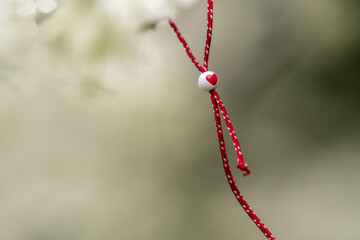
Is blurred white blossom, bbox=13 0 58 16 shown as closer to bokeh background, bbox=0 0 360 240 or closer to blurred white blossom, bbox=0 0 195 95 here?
blurred white blossom, bbox=0 0 195 95

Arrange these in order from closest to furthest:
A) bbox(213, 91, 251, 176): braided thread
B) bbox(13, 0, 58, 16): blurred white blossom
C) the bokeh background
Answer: bbox(213, 91, 251, 176): braided thread, bbox(13, 0, 58, 16): blurred white blossom, the bokeh background

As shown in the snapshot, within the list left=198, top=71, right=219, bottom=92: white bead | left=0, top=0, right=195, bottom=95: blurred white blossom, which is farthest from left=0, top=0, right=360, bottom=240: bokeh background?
left=198, top=71, right=219, bottom=92: white bead

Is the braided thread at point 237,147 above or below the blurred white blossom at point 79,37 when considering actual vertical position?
below

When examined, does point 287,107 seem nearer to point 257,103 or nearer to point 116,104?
point 257,103

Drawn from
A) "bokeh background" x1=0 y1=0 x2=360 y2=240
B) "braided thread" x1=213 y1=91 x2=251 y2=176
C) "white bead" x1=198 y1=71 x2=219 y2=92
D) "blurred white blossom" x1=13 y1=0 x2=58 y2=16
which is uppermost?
"blurred white blossom" x1=13 y1=0 x2=58 y2=16

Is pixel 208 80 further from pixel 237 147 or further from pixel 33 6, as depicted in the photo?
pixel 33 6

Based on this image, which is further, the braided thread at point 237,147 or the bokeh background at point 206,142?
the bokeh background at point 206,142

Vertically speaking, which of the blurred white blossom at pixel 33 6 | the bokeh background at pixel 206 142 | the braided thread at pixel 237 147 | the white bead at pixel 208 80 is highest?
the blurred white blossom at pixel 33 6

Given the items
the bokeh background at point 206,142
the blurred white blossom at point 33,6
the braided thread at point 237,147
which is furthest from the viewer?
the bokeh background at point 206,142

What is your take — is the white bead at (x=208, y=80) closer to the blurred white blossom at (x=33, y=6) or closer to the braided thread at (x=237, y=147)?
the braided thread at (x=237, y=147)

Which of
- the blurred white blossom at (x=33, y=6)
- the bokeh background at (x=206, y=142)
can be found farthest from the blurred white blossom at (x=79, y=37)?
the bokeh background at (x=206, y=142)
